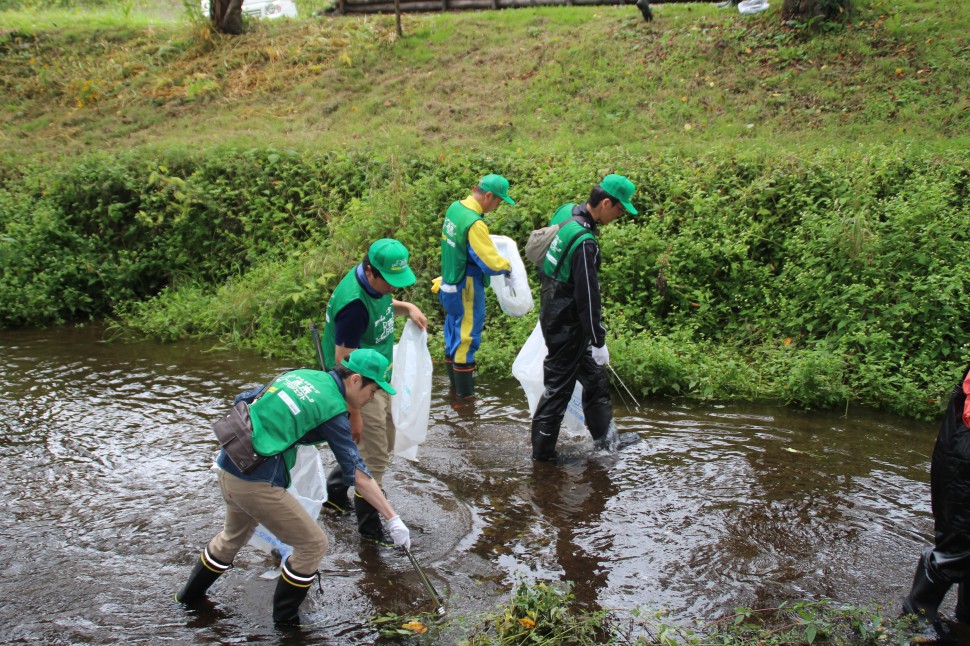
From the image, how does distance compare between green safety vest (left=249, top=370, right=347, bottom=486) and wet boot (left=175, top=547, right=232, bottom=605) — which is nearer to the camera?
green safety vest (left=249, top=370, right=347, bottom=486)

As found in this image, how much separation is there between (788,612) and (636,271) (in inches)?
189

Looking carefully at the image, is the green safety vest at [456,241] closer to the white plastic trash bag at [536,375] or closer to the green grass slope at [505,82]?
the white plastic trash bag at [536,375]

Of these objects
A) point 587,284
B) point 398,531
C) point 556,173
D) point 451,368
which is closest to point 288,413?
point 398,531

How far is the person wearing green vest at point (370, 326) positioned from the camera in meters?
4.43

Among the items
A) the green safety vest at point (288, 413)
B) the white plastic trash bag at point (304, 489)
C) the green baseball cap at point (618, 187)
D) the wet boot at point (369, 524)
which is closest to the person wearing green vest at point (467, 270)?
the green baseball cap at point (618, 187)

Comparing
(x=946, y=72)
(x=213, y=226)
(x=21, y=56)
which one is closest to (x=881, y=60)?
(x=946, y=72)

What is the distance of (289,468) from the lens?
152 inches

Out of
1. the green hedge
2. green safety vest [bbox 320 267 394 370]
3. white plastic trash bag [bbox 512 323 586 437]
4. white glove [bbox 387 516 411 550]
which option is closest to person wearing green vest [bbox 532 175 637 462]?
white plastic trash bag [bbox 512 323 586 437]

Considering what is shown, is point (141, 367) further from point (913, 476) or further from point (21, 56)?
point (21, 56)

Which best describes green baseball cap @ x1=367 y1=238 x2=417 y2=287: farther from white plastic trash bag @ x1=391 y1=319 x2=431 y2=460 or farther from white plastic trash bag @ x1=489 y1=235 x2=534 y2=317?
white plastic trash bag @ x1=489 y1=235 x2=534 y2=317

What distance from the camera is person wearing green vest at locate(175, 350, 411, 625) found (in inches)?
145

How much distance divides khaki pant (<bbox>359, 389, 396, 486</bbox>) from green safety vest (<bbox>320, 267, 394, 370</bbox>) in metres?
0.30

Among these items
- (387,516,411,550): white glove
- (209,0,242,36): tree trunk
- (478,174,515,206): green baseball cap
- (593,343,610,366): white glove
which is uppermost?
(209,0,242,36): tree trunk

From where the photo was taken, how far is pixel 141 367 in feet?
27.9
